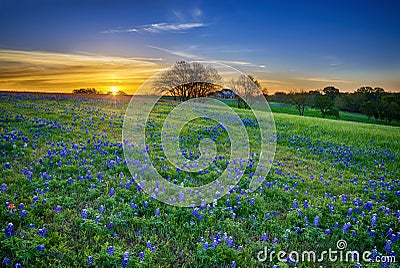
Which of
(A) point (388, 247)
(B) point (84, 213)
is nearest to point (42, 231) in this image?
(B) point (84, 213)

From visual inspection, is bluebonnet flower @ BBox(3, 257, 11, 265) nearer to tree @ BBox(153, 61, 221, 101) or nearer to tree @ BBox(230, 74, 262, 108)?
tree @ BBox(153, 61, 221, 101)

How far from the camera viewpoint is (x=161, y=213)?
16.8 ft

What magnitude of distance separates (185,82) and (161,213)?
1165 inches

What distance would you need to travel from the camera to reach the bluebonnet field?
13.0 feet

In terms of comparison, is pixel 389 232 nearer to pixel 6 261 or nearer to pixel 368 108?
pixel 6 261

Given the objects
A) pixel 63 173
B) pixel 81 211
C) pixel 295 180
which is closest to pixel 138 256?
pixel 81 211

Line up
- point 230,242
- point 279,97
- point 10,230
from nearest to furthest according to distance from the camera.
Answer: point 10,230 < point 230,242 < point 279,97

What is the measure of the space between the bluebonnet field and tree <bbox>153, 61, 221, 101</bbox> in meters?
23.1

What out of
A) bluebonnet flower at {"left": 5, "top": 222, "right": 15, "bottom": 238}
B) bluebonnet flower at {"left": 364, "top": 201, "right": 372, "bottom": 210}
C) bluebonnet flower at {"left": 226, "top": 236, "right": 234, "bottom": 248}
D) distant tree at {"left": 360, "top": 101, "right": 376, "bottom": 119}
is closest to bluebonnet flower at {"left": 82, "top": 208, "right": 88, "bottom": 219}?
bluebonnet flower at {"left": 5, "top": 222, "right": 15, "bottom": 238}

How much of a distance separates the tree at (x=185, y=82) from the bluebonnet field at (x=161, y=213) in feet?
75.7

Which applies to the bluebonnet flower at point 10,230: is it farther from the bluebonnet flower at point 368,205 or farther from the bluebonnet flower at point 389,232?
the bluebonnet flower at point 368,205

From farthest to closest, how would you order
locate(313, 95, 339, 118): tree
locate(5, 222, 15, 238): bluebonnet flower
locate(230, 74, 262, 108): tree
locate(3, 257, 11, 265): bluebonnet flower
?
locate(313, 95, 339, 118): tree < locate(230, 74, 262, 108): tree < locate(5, 222, 15, 238): bluebonnet flower < locate(3, 257, 11, 265): bluebonnet flower

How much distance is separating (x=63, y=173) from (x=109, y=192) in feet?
5.16

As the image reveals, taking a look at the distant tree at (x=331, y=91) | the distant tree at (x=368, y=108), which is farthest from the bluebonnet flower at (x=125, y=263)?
the distant tree at (x=331, y=91)
